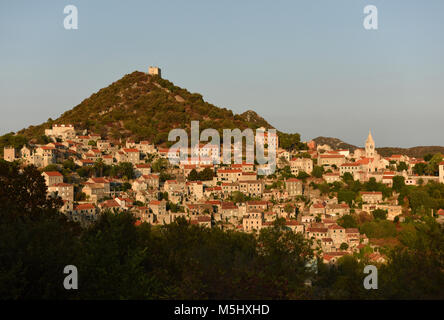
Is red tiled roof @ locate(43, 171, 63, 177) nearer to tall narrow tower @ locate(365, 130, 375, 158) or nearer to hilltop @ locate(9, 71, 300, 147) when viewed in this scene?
hilltop @ locate(9, 71, 300, 147)

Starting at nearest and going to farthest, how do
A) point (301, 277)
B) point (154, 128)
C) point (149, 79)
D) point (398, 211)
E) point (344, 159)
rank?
point (301, 277) → point (398, 211) → point (344, 159) → point (154, 128) → point (149, 79)

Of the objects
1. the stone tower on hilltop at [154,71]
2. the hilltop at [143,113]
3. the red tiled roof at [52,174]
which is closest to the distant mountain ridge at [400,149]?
the hilltop at [143,113]

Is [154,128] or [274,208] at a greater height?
[154,128]

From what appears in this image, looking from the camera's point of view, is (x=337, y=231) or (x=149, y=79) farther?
(x=149, y=79)

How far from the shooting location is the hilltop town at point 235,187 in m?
33.6

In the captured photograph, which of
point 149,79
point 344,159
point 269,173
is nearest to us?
point 269,173

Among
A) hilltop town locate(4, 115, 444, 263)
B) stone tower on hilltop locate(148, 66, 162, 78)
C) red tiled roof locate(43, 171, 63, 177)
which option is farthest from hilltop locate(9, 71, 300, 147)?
red tiled roof locate(43, 171, 63, 177)

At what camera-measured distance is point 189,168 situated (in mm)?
45656

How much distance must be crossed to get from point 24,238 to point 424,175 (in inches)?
1633

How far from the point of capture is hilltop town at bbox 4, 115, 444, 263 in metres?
33.6

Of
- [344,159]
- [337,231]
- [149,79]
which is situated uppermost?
[149,79]

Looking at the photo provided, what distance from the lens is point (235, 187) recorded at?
135ft
